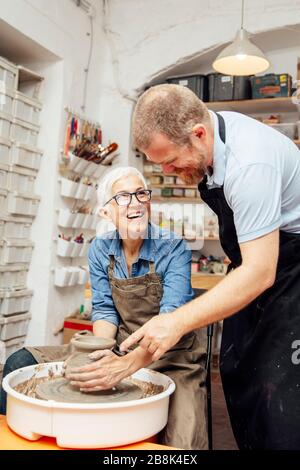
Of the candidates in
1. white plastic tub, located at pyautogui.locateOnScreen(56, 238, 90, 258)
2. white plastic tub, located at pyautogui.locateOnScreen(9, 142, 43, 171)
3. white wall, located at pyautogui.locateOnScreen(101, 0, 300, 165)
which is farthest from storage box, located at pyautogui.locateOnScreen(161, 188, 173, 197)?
white plastic tub, located at pyautogui.locateOnScreen(9, 142, 43, 171)

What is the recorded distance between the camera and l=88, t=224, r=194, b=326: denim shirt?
156 cm

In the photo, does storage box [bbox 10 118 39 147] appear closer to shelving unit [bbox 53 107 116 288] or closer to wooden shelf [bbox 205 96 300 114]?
shelving unit [bbox 53 107 116 288]

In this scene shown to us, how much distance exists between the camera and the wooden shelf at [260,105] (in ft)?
12.4

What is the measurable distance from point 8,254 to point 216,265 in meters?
1.79

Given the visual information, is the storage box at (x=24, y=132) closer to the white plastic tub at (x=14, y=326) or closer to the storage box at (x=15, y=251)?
the storage box at (x=15, y=251)

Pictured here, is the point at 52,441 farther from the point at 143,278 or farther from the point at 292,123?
the point at 292,123

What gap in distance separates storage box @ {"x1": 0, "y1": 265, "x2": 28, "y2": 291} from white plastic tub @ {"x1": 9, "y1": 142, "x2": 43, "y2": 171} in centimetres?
70

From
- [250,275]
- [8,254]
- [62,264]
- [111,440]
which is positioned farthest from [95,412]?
[62,264]

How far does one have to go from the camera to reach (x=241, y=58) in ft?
9.53

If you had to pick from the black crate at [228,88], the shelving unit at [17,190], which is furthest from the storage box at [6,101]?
the black crate at [228,88]

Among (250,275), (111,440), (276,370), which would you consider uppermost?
(250,275)

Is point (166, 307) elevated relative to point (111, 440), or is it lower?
elevated

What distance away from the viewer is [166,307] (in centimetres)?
149

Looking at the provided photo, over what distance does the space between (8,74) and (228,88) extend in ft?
5.99
